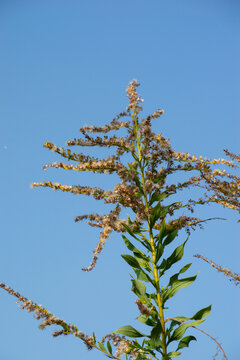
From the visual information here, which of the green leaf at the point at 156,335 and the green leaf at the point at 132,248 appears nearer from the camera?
the green leaf at the point at 156,335

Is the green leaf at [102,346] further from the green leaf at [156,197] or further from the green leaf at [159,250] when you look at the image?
the green leaf at [156,197]

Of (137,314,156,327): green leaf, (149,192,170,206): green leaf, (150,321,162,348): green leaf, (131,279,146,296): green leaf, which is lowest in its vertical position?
(150,321,162,348): green leaf

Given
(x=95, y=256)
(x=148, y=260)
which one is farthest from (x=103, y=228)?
(x=148, y=260)

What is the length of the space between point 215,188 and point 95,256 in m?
1.32

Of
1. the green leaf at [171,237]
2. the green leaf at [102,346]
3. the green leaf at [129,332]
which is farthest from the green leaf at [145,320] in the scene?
the green leaf at [171,237]

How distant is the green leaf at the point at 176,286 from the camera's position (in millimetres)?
3289

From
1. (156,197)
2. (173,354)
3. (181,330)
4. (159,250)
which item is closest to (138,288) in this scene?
(159,250)

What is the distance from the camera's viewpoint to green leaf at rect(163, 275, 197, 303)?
3.29 meters

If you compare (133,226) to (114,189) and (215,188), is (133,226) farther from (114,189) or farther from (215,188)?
(215,188)

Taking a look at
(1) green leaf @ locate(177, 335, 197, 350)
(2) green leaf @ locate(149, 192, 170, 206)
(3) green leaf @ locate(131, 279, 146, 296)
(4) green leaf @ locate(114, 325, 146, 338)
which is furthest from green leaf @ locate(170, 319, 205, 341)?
(2) green leaf @ locate(149, 192, 170, 206)

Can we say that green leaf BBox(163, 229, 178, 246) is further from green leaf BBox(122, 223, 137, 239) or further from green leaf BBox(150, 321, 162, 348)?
green leaf BBox(150, 321, 162, 348)

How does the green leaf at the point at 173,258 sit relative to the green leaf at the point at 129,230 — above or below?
below

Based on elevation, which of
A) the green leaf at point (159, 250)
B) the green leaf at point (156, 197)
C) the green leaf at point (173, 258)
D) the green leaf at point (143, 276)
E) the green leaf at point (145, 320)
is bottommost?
the green leaf at point (145, 320)

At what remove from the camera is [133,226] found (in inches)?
136
